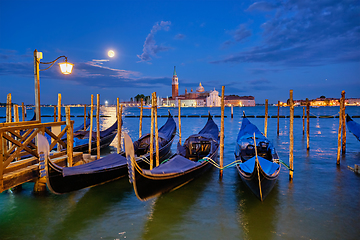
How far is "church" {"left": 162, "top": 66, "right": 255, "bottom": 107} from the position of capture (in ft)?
298

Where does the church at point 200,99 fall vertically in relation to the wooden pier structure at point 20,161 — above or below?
above

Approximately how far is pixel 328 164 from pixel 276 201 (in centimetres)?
370

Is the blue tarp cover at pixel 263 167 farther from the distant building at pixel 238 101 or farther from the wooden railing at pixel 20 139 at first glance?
the distant building at pixel 238 101

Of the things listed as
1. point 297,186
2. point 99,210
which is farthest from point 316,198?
point 99,210

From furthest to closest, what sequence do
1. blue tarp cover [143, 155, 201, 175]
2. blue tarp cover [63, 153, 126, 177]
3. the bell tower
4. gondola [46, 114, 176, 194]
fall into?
the bell tower, blue tarp cover [143, 155, 201, 175], blue tarp cover [63, 153, 126, 177], gondola [46, 114, 176, 194]

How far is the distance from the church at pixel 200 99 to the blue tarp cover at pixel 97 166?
8098cm

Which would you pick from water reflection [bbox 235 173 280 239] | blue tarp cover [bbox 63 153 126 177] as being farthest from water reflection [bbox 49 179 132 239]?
water reflection [bbox 235 173 280 239]

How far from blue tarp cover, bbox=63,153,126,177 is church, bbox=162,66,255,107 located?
80978 millimetres

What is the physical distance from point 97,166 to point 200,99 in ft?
286

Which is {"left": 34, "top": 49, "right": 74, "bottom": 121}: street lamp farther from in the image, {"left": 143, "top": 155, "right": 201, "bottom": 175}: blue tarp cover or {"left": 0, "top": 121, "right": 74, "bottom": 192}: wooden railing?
{"left": 143, "top": 155, "right": 201, "bottom": 175}: blue tarp cover

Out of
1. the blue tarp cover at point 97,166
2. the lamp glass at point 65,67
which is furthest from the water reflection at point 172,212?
the lamp glass at point 65,67

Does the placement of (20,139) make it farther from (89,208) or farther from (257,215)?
(257,215)

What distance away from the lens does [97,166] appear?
455 centimetres

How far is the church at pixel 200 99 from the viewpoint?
9069 cm
